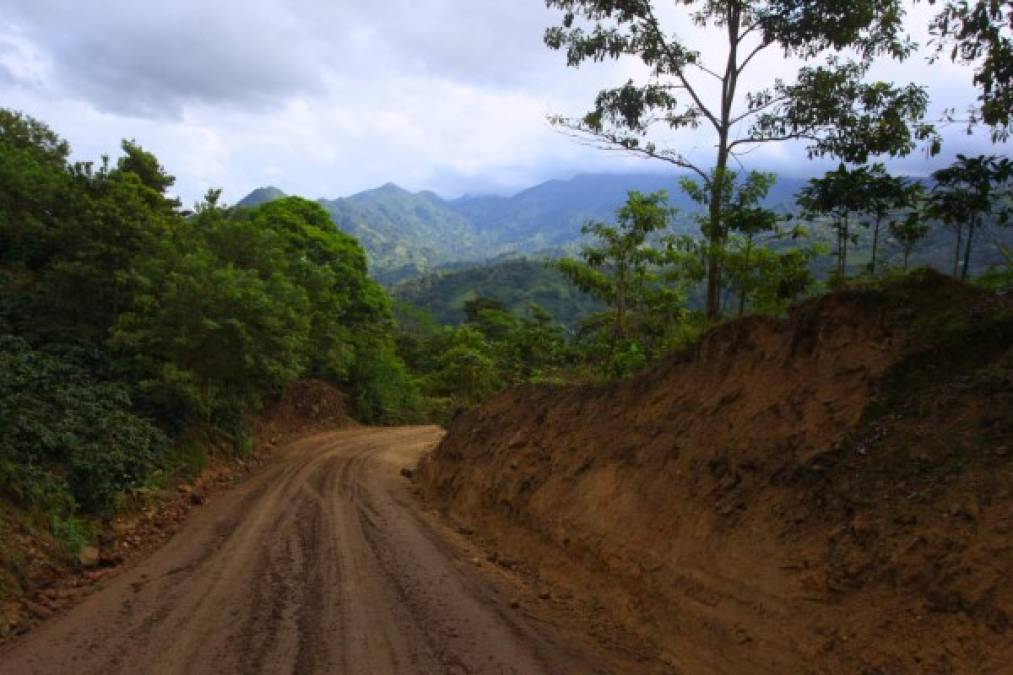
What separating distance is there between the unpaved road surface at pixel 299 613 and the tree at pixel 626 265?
766 centimetres

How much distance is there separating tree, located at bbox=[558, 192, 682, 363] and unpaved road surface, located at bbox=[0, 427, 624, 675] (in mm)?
7661

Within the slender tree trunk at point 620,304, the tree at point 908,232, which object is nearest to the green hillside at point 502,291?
the slender tree trunk at point 620,304

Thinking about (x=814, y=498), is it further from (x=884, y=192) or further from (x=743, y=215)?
(x=743, y=215)

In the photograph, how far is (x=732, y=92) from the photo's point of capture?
14.2m

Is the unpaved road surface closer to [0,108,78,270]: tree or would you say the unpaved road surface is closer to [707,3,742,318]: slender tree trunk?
[707,3,742,318]: slender tree trunk

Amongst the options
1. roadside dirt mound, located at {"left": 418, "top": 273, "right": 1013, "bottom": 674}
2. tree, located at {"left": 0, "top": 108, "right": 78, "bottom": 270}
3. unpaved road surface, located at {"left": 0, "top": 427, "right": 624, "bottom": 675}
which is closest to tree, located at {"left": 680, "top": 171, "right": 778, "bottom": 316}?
roadside dirt mound, located at {"left": 418, "top": 273, "right": 1013, "bottom": 674}

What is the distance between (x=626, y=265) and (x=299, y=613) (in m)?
12.4

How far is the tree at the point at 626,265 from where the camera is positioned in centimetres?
1661

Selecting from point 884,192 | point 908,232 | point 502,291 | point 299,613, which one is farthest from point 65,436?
point 502,291

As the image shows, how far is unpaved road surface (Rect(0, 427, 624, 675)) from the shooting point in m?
6.77

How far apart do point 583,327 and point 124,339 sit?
12.3 meters

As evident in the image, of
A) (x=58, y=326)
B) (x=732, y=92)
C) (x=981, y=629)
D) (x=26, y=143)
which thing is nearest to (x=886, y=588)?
(x=981, y=629)

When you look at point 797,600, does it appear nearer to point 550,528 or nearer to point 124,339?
point 550,528

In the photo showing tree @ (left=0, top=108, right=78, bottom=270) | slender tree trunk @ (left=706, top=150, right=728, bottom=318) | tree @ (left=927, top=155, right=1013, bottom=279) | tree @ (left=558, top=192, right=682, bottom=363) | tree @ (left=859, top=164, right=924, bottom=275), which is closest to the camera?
tree @ (left=927, top=155, right=1013, bottom=279)
